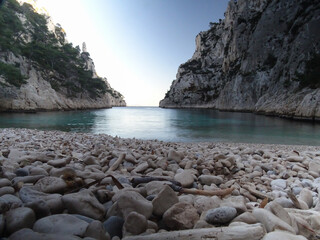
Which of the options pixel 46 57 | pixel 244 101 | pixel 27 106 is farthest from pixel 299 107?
pixel 46 57

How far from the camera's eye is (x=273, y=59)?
4103 centimetres

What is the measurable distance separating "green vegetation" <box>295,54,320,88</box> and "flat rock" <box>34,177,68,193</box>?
3093 cm

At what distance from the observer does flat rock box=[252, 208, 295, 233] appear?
4.69 feet

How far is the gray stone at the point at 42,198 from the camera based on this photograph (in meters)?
1.57

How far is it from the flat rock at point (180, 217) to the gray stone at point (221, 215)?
0.35 feet

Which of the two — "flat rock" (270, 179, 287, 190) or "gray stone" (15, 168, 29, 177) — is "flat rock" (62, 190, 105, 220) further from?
"flat rock" (270, 179, 287, 190)

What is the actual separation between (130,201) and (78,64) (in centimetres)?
6554

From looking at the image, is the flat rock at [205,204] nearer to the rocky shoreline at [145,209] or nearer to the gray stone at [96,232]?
the rocky shoreline at [145,209]

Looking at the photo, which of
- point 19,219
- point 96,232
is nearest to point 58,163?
point 19,219

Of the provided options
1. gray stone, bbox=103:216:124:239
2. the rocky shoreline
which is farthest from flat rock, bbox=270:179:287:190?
gray stone, bbox=103:216:124:239

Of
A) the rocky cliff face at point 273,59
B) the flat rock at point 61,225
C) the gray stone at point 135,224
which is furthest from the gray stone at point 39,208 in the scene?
the rocky cliff face at point 273,59

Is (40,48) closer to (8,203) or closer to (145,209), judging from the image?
(8,203)

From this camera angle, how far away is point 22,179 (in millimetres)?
2080

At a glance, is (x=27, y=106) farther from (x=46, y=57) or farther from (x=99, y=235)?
(x=99, y=235)
